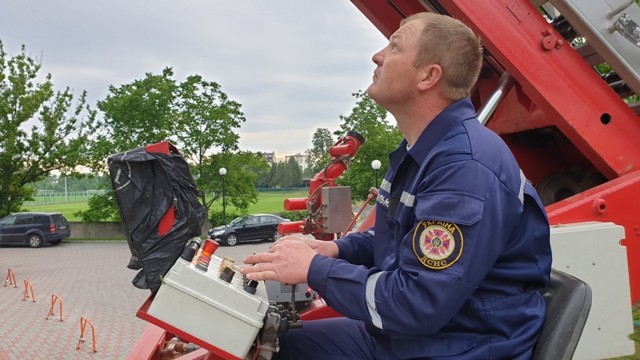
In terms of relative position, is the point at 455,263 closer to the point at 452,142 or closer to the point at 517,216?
the point at 517,216

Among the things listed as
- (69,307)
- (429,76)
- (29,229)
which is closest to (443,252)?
(429,76)

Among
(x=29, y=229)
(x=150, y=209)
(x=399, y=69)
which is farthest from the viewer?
(x=29, y=229)

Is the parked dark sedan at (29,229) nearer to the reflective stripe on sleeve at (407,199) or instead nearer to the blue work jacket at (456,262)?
the blue work jacket at (456,262)

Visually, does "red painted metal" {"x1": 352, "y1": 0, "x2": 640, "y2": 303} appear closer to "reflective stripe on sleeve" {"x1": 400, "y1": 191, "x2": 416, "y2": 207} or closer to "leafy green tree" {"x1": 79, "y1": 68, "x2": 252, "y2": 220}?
"reflective stripe on sleeve" {"x1": 400, "y1": 191, "x2": 416, "y2": 207}

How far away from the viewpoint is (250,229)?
24.8 meters

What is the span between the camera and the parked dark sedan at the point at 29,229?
24828mm

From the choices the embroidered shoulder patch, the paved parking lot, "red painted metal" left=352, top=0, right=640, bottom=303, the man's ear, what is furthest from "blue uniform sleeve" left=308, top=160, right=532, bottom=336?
the paved parking lot

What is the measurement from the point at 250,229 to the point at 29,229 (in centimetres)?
1011

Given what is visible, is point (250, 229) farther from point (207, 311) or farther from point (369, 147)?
point (207, 311)

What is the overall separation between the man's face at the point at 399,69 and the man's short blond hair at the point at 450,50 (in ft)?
0.09

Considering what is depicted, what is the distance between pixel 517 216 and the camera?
5.20ft

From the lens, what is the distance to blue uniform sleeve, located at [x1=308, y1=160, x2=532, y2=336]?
57.6 inches

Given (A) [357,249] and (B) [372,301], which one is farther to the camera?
(A) [357,249]

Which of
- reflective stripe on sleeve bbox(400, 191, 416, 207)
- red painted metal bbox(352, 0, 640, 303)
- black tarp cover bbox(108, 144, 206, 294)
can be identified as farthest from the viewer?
red painted metal bbox(352, 0, 640, 303)
